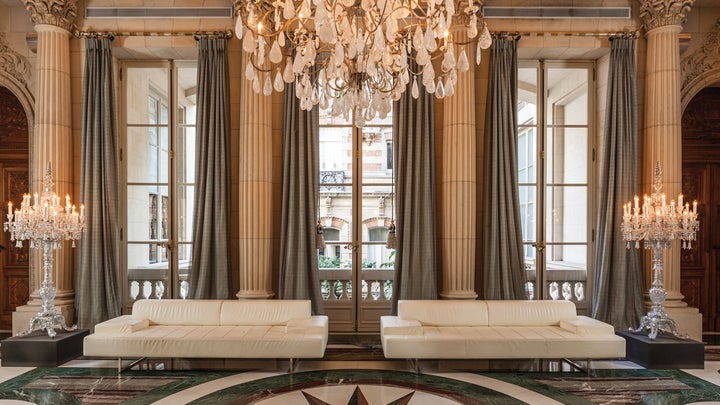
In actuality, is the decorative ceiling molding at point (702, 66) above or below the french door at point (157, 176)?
above

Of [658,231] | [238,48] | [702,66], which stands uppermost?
[238,48]

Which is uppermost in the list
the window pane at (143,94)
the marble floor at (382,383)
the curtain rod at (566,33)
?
the curtain rod at (566,33)

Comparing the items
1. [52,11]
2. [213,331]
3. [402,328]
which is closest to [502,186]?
[402,328]

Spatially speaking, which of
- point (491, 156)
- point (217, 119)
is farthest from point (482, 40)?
point (217, 119)

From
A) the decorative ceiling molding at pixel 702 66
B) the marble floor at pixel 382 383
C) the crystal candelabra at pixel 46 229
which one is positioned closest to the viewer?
the marble floor at pixel 382 383

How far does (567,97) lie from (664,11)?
4.71ft

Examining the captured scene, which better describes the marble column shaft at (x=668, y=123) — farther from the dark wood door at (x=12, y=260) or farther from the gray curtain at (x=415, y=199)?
the dark wood door at (x=12, y=260)

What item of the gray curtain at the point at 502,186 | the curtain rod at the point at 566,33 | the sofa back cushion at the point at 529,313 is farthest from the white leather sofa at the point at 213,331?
the curtain rod at the point at 566,33

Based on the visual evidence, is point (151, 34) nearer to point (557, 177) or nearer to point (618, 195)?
point (557, 177)

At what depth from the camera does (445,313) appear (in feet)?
16.3

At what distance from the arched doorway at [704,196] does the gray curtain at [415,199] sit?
149 inches

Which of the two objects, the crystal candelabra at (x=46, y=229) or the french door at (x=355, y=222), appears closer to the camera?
the crystal candelabra at (x=46, y=229)

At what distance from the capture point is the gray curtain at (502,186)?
5.61 meters

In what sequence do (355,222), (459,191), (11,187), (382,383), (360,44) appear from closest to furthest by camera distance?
(360,44) → (382,383) → (459,191) → (355,222) → (11,187)
